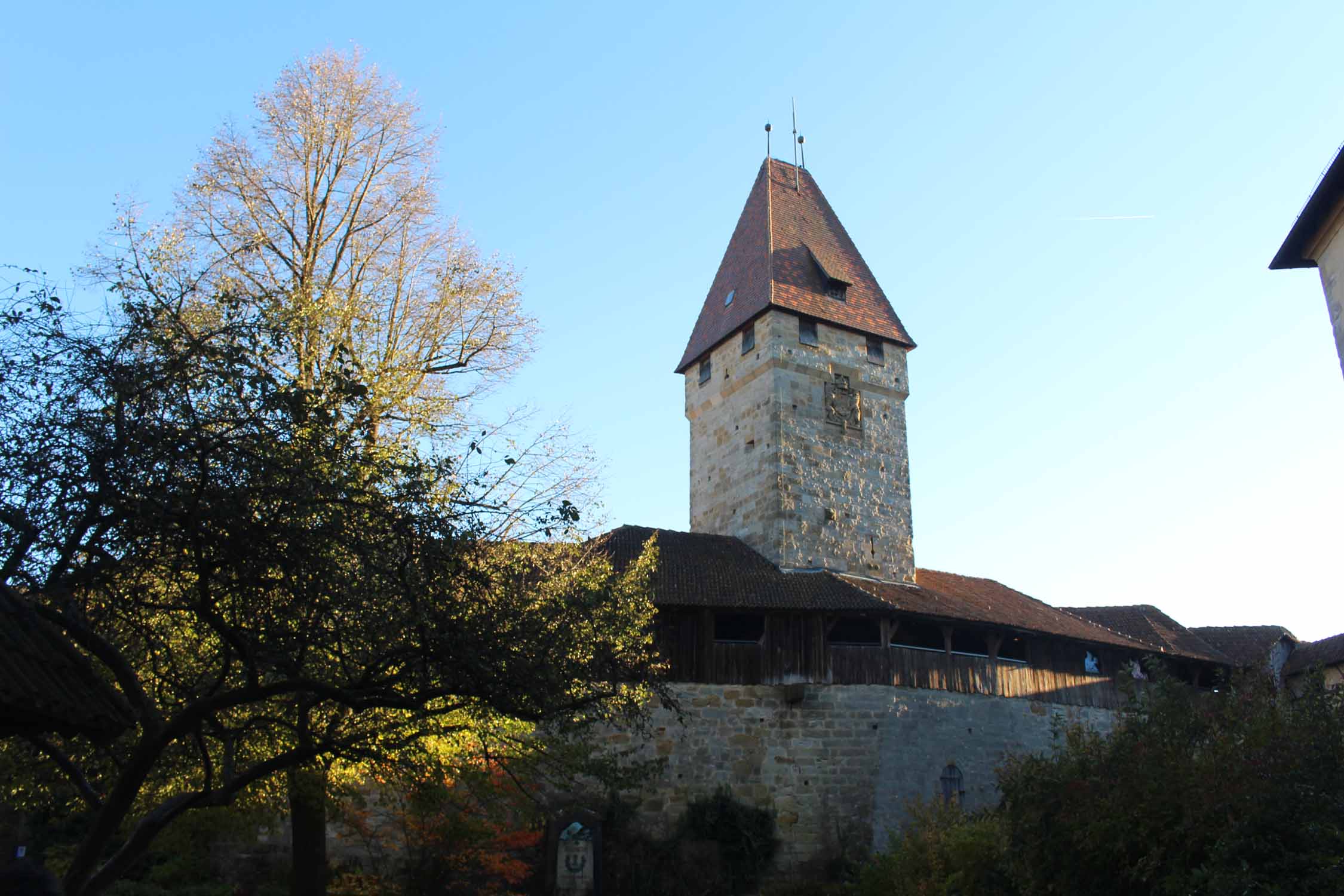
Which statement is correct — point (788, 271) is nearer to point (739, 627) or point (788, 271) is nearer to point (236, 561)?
point (739, 627)

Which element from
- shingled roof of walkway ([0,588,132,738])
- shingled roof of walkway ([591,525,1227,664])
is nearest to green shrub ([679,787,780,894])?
shingled roof of walkway ([591,525,1227,664])

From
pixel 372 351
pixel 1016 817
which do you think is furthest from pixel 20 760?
pixel 1016 817

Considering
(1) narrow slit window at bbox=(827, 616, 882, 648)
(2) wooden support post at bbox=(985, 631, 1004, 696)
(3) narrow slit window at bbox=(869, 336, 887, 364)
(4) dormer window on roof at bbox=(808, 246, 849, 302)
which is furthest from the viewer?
(4) dormer window on roof at bbox=(808, 246, 849, 302)

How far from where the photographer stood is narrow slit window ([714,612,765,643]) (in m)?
20.8

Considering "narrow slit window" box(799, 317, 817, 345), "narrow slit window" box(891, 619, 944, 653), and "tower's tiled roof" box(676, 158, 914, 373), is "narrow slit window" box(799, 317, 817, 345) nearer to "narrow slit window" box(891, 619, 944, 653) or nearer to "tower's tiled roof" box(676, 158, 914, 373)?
"tower's tiled roof" box(676, 158, 914, 373)

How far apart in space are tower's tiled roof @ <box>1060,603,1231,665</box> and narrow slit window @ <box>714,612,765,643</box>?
977 cm

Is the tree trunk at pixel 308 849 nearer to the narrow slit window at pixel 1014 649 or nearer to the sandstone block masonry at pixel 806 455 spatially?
the sandstone block masonry at pixel 806 455

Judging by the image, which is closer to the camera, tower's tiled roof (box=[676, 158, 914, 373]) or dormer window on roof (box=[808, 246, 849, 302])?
tower's tiled roof (box=[676, 158, 914, 373])

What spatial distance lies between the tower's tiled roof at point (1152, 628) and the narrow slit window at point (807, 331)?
387 inches

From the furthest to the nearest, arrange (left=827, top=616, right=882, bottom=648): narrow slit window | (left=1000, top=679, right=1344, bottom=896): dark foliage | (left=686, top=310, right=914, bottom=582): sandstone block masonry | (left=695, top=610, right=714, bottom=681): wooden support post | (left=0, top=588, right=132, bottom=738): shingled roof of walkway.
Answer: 1. (left=686, top=310, right=914, bottom=582): sandstone block masonry
2. (left=827, top=616, right=882, bottom=648): narrow slit window
3. (left=695, top=610, right=714, bottom=681): wooden support post
4. (left=1000, top=679, right=1344, bottom=896): dark foliage
5. (left=0, top=588, right=132, bottom=738): shingled roof of walkway

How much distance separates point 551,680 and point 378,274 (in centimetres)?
963

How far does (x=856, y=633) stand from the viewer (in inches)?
843

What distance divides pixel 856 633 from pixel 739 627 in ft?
7.51

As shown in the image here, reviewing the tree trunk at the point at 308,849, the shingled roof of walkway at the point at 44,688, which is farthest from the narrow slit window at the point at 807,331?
the shingled roof of walkway at the point at 44,688
